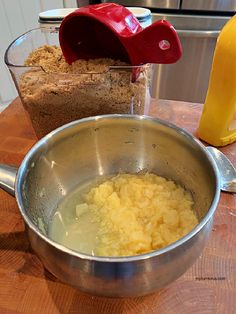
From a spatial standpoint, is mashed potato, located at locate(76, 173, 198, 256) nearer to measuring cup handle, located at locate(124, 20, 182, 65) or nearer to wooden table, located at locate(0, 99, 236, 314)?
wooden table, located at locate(0, 99, 236, 314)

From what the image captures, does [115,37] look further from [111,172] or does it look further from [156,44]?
[111,172]

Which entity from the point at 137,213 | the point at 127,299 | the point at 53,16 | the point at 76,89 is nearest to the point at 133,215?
the point at 137,213

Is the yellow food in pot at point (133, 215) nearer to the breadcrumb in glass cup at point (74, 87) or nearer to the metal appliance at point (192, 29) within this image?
the breadcrumb in glass cup at point (74, 87)

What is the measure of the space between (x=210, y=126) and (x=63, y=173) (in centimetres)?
31

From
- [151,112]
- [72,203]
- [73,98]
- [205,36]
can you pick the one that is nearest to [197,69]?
[205,36]

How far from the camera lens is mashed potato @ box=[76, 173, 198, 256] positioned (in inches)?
16.4

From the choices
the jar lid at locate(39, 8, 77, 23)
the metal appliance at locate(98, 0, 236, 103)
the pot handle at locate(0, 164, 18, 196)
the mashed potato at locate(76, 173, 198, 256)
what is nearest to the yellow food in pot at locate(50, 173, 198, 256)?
the mashed potato at locate(76, 173, 198, 256)

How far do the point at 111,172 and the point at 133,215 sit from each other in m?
0.14

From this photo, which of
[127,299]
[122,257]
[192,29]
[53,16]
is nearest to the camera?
[122,257]

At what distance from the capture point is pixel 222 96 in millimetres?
597

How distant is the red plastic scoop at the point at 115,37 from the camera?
49cm

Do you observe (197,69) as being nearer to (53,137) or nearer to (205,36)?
(205,36)

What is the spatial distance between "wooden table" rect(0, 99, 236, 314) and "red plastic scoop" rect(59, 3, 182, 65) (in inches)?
10.9

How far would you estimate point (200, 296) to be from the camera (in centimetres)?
42
